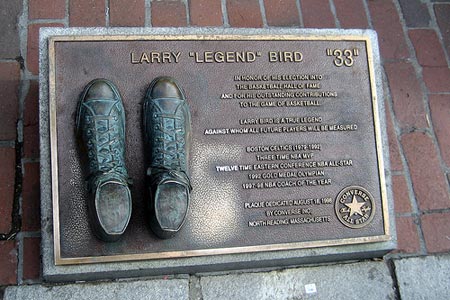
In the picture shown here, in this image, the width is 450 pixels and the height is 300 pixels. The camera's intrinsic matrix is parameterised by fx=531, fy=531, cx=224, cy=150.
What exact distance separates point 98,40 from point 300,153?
3.81 ft

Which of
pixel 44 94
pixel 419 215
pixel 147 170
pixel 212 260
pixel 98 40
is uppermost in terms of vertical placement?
pixel 98 40

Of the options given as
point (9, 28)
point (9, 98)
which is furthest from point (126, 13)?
point (9, 98)

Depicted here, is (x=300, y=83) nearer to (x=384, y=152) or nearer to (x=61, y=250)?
(x=384, y=152)

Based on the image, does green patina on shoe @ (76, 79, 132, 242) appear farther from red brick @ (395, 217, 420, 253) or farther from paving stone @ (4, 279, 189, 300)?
red brick @ (395, 217, 420, 253)

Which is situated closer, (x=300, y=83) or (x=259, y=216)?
(x=259, y=216)

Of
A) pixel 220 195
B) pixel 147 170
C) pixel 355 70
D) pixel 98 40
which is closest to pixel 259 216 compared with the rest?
pixel 220 195

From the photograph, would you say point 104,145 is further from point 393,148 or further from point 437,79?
point 437,79

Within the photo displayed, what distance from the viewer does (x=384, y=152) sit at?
2814 mm

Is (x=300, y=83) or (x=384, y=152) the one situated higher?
(x=300, y=83)

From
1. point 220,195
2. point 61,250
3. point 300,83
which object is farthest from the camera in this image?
point 300,83

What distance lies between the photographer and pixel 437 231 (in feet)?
9.64

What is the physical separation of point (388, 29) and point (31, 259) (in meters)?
2.48

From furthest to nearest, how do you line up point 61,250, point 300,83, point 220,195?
1. point 300,83
2. point 220,195
3. point 61,250

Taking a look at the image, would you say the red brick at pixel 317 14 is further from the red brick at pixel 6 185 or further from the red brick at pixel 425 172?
the red brick at pixel 6 185
